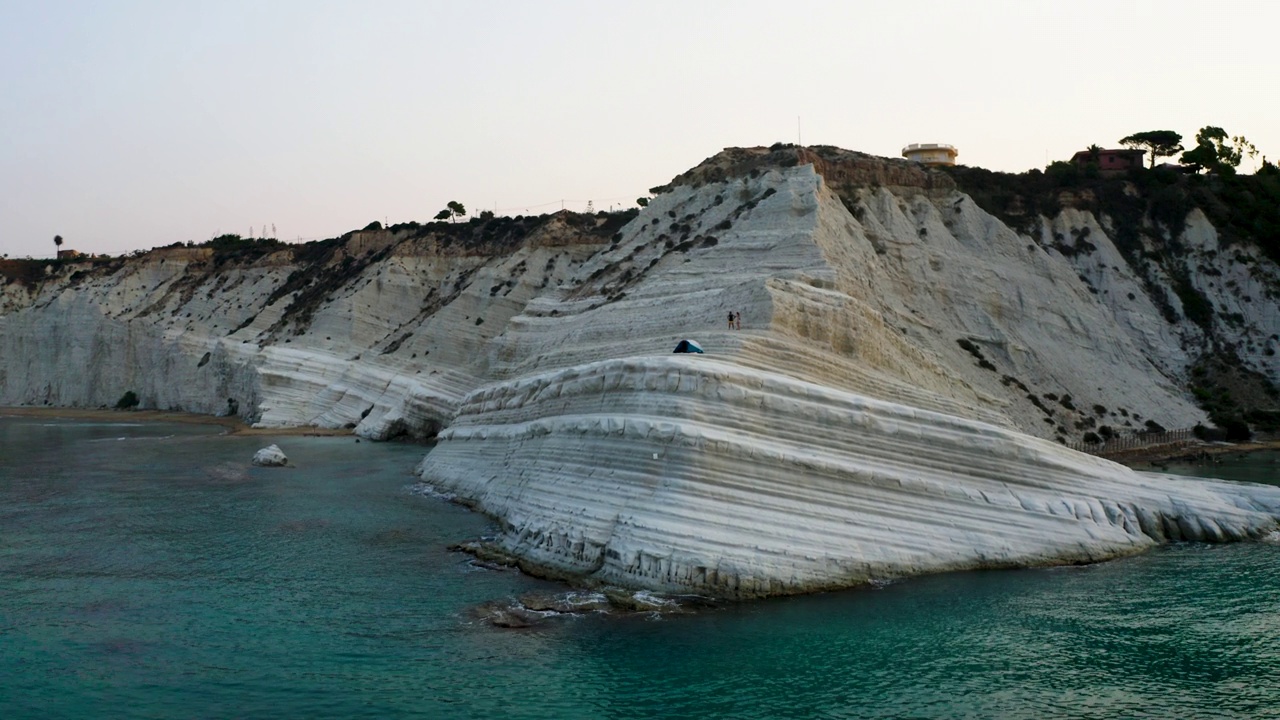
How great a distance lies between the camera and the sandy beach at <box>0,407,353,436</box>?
2227 inches

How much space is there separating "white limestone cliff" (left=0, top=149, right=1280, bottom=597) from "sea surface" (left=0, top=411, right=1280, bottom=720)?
1464 millimetres

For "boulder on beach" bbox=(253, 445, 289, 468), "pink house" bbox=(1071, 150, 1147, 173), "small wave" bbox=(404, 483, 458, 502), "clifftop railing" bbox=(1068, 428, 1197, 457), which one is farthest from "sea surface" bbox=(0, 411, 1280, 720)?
"pink house" bbox=(1071, 150, 1147, 173)

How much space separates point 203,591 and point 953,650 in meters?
14.7

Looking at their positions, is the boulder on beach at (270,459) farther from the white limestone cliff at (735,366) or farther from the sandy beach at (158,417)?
the sandy beach at (158,417)

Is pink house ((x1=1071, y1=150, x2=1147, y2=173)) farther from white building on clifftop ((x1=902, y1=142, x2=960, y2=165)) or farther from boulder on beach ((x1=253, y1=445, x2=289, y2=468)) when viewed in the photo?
boulder on beach ((x1=253, y1=445, x2=289, y2=468))

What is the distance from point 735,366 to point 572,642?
851 cm

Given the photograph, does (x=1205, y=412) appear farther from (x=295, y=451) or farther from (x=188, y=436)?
(x=188, y=436)

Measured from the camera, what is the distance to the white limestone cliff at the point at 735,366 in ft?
68.8

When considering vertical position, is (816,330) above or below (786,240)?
below

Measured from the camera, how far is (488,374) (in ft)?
164

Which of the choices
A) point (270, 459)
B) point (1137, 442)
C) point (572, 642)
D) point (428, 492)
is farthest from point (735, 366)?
point (270, 459)

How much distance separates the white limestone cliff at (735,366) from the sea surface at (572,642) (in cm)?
146

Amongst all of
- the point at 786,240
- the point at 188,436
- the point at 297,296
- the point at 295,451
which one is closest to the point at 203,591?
the point at 786,240

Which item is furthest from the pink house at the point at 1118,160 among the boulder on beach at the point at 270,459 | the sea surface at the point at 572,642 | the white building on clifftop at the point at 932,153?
the boulder on beach at the point at 270,459
